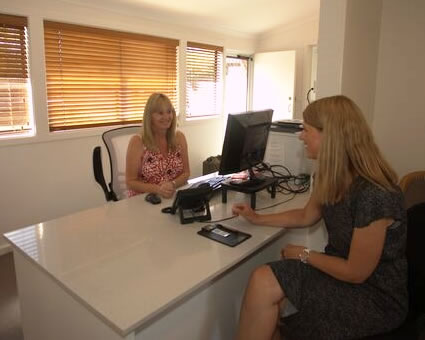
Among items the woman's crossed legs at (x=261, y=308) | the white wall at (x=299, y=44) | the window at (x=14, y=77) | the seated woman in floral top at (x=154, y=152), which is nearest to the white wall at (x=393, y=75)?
the seated woman in floral top at (x=154, y=152)

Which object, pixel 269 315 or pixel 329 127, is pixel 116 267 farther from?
pixel 329 127

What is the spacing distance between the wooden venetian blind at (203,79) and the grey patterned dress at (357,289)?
368cm

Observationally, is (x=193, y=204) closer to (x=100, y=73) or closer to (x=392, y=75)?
(x=392, y=75)

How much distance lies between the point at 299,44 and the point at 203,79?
1.52 meters

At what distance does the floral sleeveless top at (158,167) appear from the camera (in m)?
2.29

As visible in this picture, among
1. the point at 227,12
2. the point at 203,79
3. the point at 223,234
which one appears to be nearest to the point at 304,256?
the point at 223,234

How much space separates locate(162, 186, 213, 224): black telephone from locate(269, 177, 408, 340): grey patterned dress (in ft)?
1.60

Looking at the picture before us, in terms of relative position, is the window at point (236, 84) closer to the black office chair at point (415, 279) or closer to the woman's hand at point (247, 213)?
the woman's hand at point (247, 213)

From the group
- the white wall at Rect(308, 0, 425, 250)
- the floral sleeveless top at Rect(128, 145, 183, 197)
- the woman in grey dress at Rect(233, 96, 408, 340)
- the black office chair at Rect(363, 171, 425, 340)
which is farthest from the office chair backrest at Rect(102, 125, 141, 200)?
the black office chair at Rect(363, 171, 425, 340)

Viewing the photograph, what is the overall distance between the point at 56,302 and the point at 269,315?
76 centimetres

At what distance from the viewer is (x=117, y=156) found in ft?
8.12

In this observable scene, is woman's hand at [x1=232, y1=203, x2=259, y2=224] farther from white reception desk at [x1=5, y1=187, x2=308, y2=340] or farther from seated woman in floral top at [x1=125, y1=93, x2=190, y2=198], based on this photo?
seated woman in floral top at [x1=125, y1=93, x2=190, y2=198]

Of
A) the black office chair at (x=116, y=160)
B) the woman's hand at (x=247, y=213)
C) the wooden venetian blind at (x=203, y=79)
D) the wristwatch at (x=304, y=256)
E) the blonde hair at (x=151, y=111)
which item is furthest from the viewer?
the wooden venetian blind at (x=203, y=79)

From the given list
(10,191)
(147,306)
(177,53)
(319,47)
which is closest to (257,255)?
(147,306)
